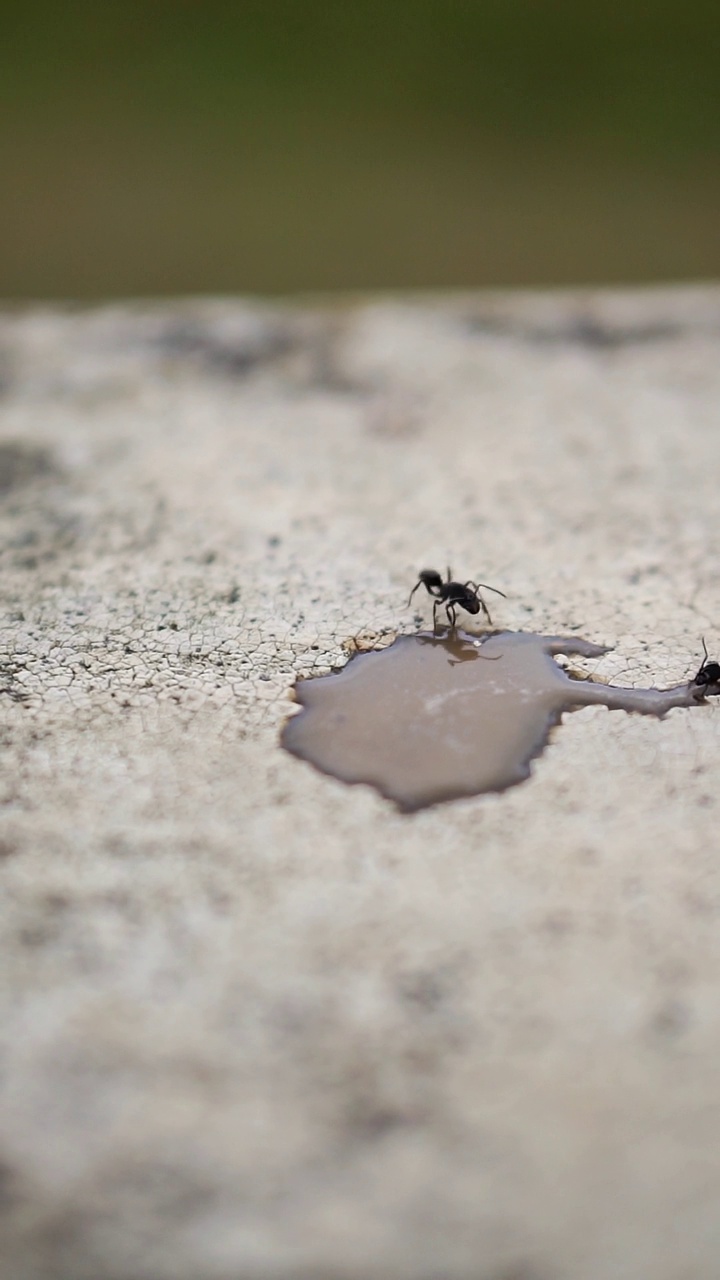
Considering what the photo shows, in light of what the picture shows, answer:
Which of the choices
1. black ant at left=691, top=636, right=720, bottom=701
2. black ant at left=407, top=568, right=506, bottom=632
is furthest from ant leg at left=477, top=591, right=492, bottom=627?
black ant at left=691, top=636, right=720, bottom=701

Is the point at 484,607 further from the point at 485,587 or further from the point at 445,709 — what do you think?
the point at 445,709

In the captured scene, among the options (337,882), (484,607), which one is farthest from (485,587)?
(337,882)

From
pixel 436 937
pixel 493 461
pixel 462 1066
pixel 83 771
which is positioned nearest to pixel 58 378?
pixel 493 461

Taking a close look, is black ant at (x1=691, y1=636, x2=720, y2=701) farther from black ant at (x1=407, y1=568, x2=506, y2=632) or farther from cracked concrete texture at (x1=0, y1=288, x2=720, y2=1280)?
black ant at (x1=407, y1=568, x2=506, y2=632)

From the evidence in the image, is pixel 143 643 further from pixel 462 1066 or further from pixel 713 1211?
pixel 713 1211

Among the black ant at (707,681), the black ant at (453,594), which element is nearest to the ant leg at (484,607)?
the black ant at (453,594)

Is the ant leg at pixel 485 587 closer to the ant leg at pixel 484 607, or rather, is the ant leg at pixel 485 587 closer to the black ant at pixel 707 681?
the ant leg at pixel 484 607
